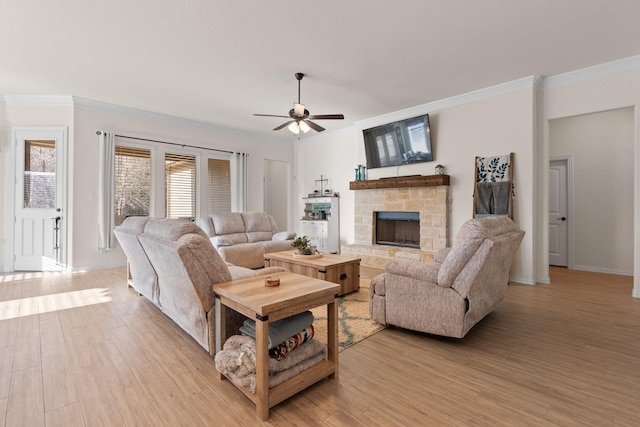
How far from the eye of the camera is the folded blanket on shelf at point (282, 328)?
1757 mm

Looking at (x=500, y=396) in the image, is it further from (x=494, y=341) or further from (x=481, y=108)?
(x=481, y=108)

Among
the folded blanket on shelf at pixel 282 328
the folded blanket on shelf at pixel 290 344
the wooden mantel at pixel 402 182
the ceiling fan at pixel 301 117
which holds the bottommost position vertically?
the folded blanket on shelf at pixel 290 344

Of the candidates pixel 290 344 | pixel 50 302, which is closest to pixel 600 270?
pixel 290 344

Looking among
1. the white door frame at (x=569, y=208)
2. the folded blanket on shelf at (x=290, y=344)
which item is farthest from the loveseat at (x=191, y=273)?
the white door frame at (x=569, y=208)

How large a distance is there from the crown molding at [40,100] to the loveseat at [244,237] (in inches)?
112

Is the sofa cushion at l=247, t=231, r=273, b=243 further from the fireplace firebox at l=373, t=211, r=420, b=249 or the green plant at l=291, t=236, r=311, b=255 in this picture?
the fireplace firebox at l=373, t=211, r=420, b=249

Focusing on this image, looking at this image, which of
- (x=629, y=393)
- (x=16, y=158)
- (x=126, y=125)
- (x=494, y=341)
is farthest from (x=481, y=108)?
(x=16, y=158)

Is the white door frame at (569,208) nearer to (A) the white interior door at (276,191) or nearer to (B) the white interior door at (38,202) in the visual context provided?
(A) the white interior door at (276,191)

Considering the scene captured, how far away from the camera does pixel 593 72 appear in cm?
388

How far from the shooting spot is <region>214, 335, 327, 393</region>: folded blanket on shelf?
1.70 m

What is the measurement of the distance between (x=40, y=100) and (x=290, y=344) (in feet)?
19.5

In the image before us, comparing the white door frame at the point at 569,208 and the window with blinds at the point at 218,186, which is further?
the window with blinds at the point at 218,186

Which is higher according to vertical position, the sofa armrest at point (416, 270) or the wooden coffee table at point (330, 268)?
the sofa armrest at point (416, 270)

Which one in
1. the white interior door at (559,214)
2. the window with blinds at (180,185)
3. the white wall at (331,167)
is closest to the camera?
the white interior door at (559,214)
